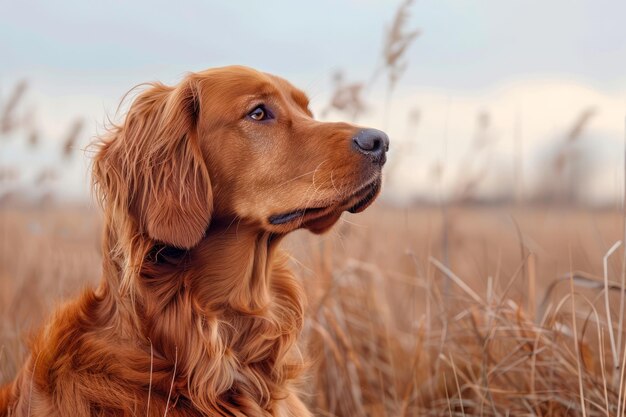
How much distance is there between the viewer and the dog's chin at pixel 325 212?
249 centimetres

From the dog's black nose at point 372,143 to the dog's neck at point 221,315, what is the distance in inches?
19.7

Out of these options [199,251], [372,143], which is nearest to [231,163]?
[199,251]

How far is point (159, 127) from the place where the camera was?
2.66 metres

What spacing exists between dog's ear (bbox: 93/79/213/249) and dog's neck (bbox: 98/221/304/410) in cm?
13

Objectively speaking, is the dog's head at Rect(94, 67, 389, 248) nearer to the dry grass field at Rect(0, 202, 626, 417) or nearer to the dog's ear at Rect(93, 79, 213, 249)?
the dog's ear at Rect(93, 79, 213, 249)

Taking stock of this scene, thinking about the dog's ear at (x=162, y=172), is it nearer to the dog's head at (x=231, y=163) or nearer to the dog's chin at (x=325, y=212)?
the dog's head at (x=231, y=163)

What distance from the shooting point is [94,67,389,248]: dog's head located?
8.12 feet

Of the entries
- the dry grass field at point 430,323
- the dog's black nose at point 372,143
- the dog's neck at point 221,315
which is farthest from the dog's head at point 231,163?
the dry grass field at point 430,323

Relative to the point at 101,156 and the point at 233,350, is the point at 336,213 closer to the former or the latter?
the point at 233,350

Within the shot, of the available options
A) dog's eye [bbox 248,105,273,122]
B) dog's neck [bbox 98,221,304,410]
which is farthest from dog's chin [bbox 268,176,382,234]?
dog's eye [bbox 248,105,273,122]

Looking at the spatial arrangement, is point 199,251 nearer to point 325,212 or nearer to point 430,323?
point 325,212

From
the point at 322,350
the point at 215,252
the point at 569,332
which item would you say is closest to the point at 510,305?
the point at 569,332

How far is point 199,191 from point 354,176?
0.54 meters

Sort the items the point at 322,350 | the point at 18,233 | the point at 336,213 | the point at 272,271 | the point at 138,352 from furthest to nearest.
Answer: the point at 18,233 < the point at 322,350 < the point at 272,271 < the point at 336,213 < the point at 138,352
